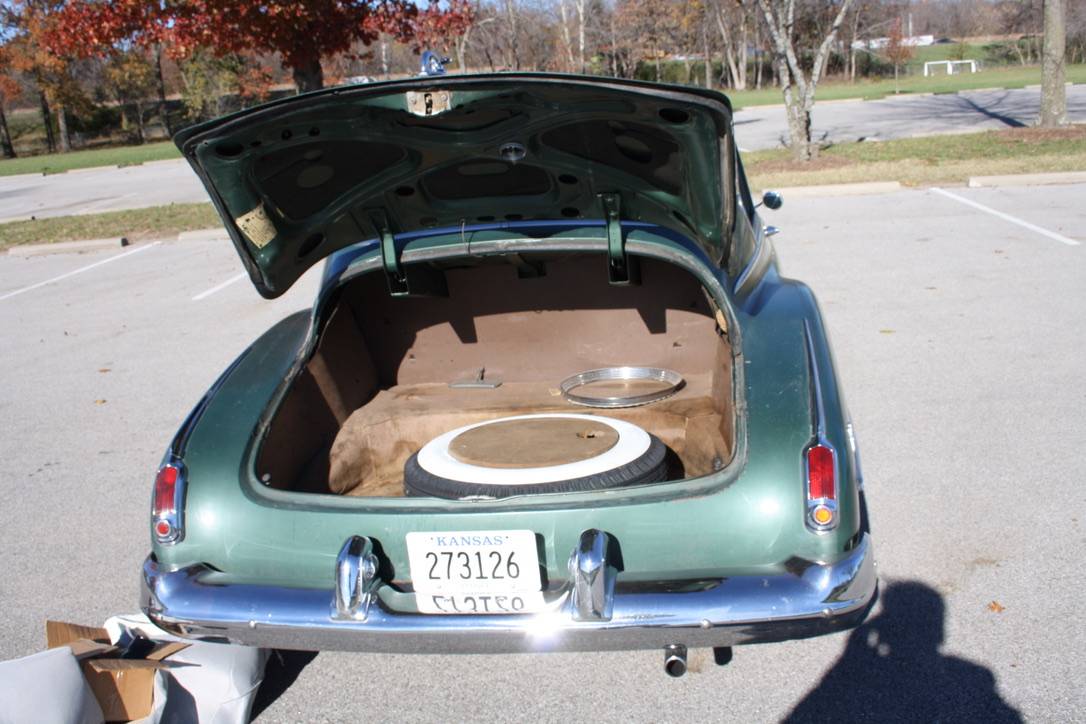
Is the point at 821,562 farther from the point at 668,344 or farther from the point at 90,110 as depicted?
the point at 90,110

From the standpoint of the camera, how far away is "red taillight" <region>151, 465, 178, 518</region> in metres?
2.65

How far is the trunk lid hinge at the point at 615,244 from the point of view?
122 inches

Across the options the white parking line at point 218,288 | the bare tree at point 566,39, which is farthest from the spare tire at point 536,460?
the bare tree at point 566,39

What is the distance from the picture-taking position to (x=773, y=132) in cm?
2025

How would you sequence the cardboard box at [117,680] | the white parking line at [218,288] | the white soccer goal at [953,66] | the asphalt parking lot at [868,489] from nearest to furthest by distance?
the cardboard box at [117,680] < the asphalt parking lot at [868,489] < the white parking line at [218,288] < the white soccer goal at [953,66]

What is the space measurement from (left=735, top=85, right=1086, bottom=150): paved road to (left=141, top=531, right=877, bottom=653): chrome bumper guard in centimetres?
1565

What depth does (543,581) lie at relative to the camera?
2.46 metres

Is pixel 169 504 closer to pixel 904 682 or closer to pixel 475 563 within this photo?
pixel 475 563

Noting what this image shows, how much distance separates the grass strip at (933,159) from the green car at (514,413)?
9.11 meters

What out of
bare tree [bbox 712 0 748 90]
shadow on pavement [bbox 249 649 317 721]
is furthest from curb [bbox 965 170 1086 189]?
bare tree [bbox 712 0 748 90]

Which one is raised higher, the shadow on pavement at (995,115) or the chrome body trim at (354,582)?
the shadow on pavement at (995,115)

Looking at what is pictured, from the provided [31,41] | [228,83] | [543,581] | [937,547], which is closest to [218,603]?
[543,581]

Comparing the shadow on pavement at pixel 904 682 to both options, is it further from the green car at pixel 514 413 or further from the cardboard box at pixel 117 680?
the cardboard box at pixel 117 680

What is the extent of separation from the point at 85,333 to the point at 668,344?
5900 millimetres
